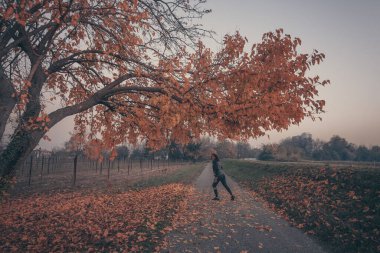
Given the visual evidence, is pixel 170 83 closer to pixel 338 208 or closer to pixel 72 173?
pixel 338 208

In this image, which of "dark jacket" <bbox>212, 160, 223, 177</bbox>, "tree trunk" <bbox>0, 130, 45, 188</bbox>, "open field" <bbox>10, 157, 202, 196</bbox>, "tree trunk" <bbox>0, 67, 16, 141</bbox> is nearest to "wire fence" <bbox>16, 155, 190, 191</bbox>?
"open field" <bbox>10, 157, 202, 196</bbox>

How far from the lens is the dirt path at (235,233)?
5434 mm

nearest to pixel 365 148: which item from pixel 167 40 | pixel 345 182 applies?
pixel 345 182

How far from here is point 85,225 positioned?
23.6 ft

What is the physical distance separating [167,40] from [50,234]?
6.43 m

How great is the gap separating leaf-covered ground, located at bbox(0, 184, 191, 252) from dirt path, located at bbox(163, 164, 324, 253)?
0.57m

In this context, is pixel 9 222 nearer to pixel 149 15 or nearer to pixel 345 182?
pixel 149 15

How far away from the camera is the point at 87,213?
8.76 metres

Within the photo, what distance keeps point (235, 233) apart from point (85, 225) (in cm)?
421

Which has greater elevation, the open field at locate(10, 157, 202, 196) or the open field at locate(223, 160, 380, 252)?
the open field at locate(223, 160, 380, 252)

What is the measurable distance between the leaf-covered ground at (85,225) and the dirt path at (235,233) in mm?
566

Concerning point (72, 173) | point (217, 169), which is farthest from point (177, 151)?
point (217, 169)

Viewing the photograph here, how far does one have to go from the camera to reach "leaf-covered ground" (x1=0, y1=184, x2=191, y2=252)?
18.3 ft

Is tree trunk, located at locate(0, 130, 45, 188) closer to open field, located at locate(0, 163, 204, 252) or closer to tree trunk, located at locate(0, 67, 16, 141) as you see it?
tree trunk, located at locate(0, 67, 16, 141)
